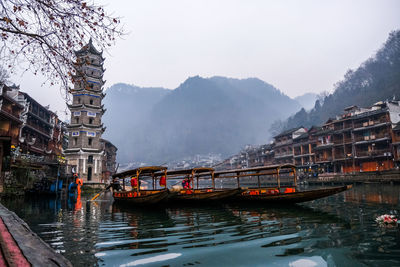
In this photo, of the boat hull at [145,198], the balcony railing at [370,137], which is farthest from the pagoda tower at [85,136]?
the balcony railing at [370,137]

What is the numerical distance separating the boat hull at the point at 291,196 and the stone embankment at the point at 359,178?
26.5 metres

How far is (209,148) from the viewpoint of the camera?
187625mm

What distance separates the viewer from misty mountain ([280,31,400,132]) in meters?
68.5

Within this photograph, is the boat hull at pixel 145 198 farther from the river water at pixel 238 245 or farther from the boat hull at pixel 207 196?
the river water at pixel 238 245

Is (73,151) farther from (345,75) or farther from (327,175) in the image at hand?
(345,75)

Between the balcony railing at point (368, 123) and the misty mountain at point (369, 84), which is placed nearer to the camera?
the balcony railing at point (368, 123)

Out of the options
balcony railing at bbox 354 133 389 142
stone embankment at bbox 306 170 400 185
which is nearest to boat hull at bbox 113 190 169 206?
stone embankment at bbox 306 170 400 185

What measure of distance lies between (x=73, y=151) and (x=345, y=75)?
92.7 meters

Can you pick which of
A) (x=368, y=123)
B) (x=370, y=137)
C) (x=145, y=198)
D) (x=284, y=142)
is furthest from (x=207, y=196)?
(x=284, y=142)

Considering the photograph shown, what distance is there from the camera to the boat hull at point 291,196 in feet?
40.9

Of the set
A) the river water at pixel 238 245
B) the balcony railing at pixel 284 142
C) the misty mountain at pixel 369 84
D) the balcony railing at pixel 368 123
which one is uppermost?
the misty mountain at pixel 369 84

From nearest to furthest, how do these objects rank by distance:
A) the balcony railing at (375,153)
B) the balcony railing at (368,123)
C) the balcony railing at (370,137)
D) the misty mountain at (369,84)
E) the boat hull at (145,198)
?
the boat hull at (145,198) → the balcony railing at (375,153) → the balcony railing at (370,137) → the balcony railing at (368,123) → the misty mountain at (369,84)

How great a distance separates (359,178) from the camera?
36.7 meters

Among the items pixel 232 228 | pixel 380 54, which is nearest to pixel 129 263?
pixel 232 228
